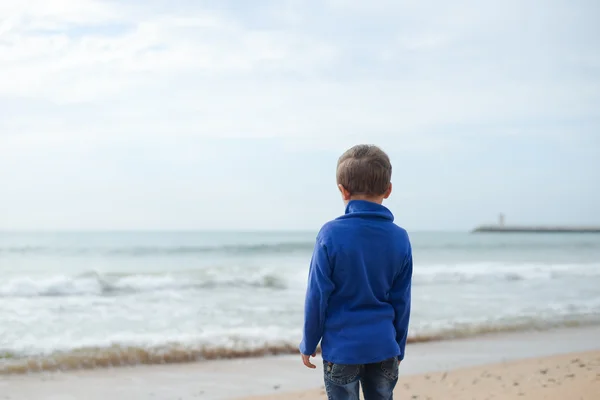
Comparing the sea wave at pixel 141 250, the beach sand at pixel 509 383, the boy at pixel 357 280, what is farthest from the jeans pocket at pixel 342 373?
the sea wave at pixel 141 250

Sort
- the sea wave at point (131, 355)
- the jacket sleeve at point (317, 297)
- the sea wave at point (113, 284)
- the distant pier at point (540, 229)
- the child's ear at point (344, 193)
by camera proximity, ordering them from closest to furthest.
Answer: the jacket sleeve at point (317, 297) < the child's ear at point (344, 193) < the sea wave at point (131, 355) < the sea wave at point (113, 284) < the distant pier at point (540, 229)

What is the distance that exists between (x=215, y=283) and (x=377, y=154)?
11.2 meters

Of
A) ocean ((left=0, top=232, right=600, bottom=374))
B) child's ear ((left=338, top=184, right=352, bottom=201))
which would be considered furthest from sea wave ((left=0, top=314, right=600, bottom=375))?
child's ear ((left=338, top=184, right=352, bottom=201))

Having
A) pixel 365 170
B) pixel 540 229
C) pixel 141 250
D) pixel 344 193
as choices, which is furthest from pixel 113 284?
pixel 540 229

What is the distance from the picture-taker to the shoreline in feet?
14.5

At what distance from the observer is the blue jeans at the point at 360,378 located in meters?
2.06

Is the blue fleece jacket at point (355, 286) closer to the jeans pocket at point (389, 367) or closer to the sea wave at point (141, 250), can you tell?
the jeans pocket at point (389, 367)

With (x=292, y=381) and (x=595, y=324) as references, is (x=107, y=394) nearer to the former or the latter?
(x=292, y=381)

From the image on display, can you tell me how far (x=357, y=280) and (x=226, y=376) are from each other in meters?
3.23

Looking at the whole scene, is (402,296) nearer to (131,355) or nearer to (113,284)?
(131,355)

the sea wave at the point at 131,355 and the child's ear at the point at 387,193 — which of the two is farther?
the sea wave at the point at 131,355

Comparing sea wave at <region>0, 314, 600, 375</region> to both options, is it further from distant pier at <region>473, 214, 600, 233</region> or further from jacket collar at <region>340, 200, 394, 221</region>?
distant pier at <region>473, 214, 600, 233</region>

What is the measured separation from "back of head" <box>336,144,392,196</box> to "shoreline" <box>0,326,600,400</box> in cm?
277

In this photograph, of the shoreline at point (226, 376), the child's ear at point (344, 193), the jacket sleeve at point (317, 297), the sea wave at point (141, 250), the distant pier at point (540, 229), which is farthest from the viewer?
the distant pier at point (540, 229)
